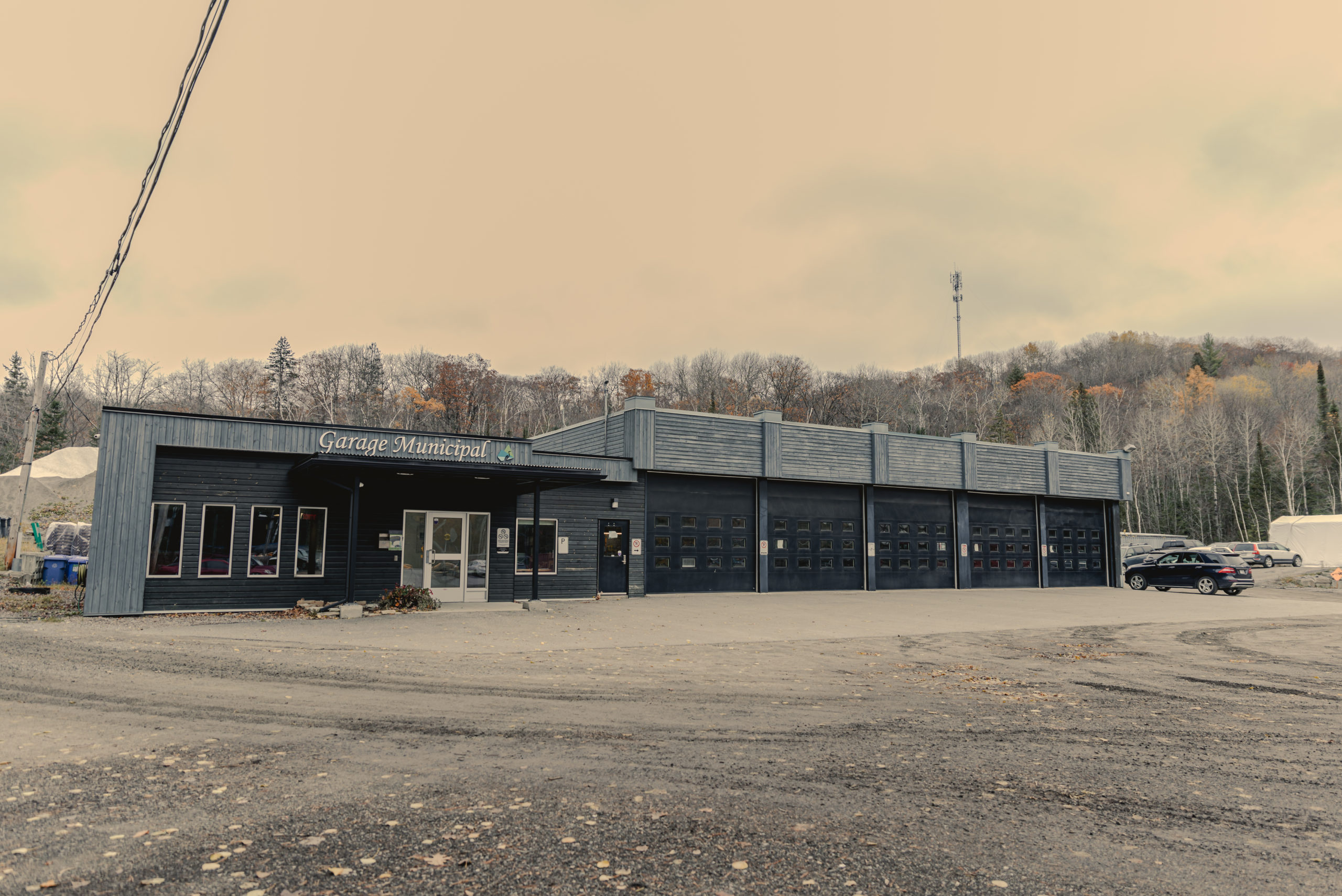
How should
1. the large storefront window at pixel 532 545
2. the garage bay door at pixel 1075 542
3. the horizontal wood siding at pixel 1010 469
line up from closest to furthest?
the large storefront window at pixel 532 545 → the horizontal wood siding at pixel 1010 469 → the garage bay door at pixel 1075 542

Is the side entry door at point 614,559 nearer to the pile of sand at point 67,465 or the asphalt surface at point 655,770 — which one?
the asphalt surface at point 655,770

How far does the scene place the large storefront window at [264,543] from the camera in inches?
708

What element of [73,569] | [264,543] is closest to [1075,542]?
[264,543]

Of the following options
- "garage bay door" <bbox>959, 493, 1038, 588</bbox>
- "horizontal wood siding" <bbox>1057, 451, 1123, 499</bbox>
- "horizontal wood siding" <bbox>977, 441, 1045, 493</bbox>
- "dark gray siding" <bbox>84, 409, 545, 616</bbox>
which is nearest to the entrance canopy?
"dark gray siding" <bbox>84, 409, 545, 616</bbox>

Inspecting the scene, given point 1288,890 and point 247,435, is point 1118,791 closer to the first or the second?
point 1288,890

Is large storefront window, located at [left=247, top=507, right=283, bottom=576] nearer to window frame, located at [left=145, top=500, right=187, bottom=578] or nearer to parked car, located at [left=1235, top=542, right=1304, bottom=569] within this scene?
window frame, located at [left=145, top=500, right=187, bottom=578]

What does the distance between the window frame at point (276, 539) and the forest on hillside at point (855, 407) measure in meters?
45.1

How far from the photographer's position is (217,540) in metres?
17.7

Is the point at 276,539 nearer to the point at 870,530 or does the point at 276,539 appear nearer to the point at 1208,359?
the point at 870,530

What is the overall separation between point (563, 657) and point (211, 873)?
795cm

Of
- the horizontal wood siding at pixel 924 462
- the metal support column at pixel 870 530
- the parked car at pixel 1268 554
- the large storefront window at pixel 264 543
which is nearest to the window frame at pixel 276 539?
the large storefront window at pixel 264 543

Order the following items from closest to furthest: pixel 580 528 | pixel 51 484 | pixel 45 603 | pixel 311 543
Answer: pixel 45 603
pixel 311 543
pixel 580 528
pixel 51 484

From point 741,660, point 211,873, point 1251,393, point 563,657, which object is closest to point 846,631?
point 741,660

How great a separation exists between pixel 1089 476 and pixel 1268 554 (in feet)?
79.7
